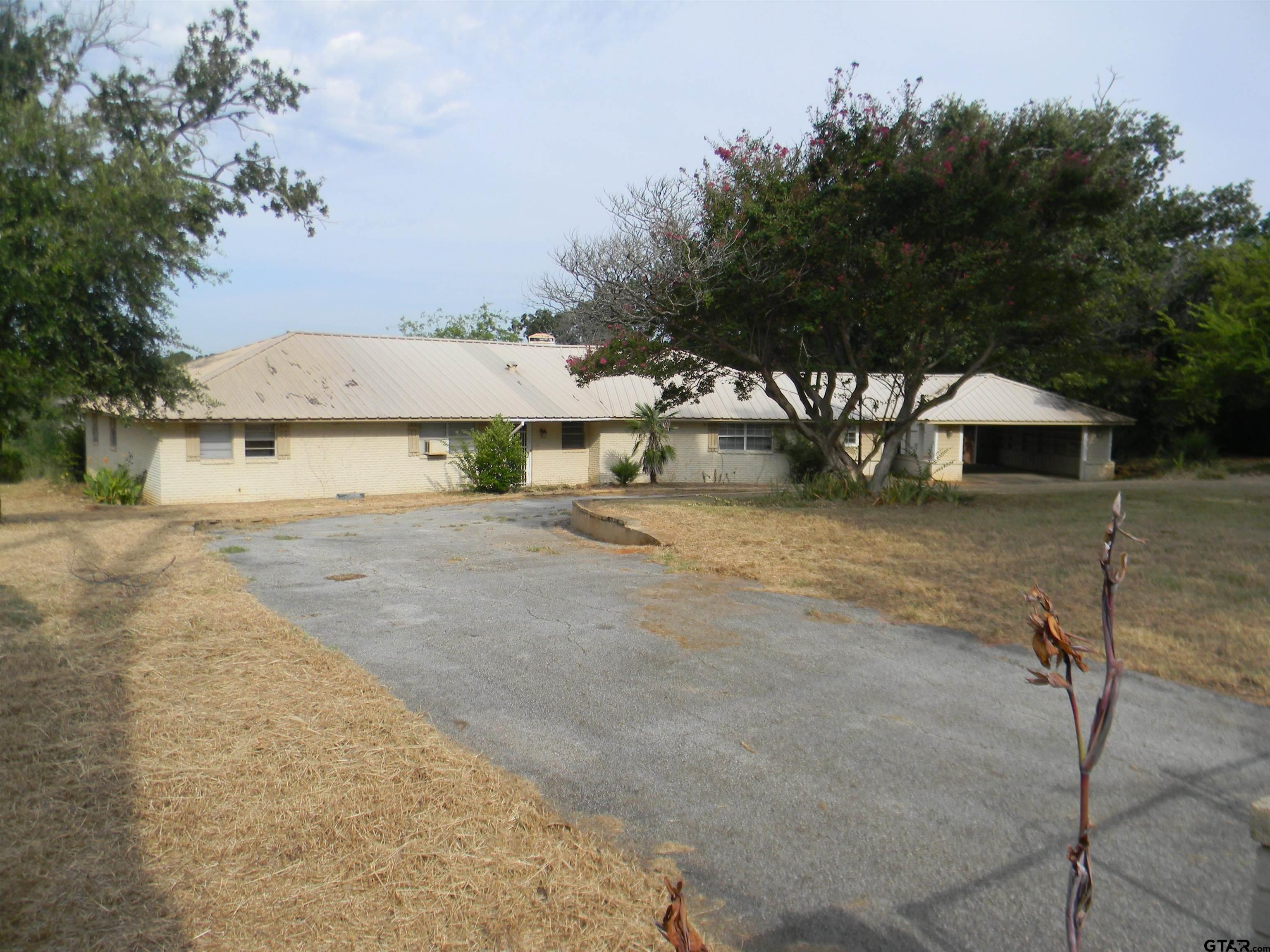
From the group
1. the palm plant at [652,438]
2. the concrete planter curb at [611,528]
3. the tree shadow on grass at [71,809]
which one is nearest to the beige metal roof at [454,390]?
the palm plant at [652,438]

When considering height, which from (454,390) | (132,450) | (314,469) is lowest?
(314,469)

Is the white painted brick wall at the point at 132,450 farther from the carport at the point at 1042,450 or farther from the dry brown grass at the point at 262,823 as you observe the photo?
the carport at the point at 1042,450

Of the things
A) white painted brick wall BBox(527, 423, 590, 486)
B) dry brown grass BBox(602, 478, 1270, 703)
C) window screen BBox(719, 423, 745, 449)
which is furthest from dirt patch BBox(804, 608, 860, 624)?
window screen BBox(719, 423, 745, 449)

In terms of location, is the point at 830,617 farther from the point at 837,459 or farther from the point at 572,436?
the point at 572,436

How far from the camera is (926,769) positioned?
4.88 meters

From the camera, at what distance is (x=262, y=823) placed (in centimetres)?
400

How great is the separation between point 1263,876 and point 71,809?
4.45 m

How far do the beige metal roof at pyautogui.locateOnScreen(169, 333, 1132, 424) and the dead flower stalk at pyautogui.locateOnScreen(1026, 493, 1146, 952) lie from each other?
60.5ft

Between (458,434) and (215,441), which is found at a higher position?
(458,434)

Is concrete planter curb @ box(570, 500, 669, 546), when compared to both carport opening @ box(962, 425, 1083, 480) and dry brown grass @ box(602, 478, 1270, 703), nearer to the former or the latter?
dry brown grass @ box(602, 478, 1270, 703)

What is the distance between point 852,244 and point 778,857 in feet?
45.5

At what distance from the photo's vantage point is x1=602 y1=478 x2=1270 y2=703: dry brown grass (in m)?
7.47

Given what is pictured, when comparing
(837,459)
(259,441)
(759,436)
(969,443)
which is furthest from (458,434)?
(969,443)

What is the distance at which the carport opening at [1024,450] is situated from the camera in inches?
1313
